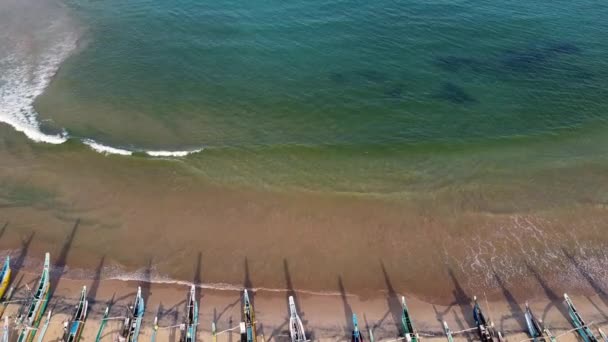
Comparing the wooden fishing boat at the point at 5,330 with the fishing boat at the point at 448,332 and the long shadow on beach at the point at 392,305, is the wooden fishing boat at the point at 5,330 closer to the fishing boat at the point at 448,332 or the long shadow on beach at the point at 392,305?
the long shadow on beach at the point at 392,305

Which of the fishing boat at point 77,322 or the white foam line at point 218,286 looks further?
the white foam line at point 218,286

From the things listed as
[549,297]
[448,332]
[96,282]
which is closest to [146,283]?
[96,282]

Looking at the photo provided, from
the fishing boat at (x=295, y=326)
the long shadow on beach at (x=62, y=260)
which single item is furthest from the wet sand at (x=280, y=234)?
the fishing boat at (x=295, y=326)

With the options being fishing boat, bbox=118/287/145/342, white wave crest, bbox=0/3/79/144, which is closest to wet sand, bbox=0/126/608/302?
fishing boat, bbox=118/287/145/342

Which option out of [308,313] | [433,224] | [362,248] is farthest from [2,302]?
[433,224]

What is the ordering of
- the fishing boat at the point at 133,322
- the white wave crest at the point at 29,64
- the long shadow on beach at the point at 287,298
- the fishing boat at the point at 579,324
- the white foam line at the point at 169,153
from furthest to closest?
1. the white wave crest at the point at 29,64
2. the white foam line at the point at 169,153
3. the long shadow on beach at the point at 287,298
4. the fishing boat at the point at 579,324
5. the fishing boat at the point at 133,322

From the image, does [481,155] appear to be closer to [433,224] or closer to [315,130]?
[433,224]

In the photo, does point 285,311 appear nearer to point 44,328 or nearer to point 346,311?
point 346,311
